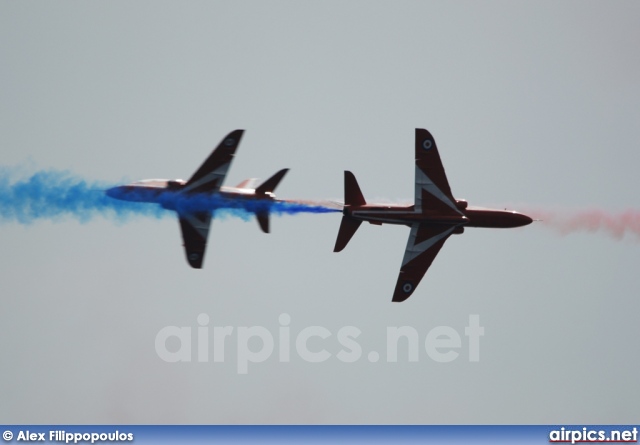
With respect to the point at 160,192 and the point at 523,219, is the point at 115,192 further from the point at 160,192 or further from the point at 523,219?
the point at 523,219

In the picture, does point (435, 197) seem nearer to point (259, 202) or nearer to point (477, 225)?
point (477, 225)

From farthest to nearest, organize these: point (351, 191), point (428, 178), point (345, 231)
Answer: point (428, 178)
point (345, 231)
point (351, 191)

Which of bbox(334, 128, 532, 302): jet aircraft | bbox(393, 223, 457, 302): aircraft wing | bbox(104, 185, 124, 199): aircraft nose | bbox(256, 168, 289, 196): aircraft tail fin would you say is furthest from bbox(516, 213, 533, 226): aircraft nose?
bbox(104, 185, 124, 199): aircraft nose

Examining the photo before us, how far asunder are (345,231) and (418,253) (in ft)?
14.6

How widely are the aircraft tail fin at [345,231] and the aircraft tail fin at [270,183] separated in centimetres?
365

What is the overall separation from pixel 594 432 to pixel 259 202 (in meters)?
19.3

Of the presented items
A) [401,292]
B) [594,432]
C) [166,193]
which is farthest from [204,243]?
[594,432]

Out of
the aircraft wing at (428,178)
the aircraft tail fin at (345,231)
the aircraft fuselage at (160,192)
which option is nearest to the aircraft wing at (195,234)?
the aircraft fuselage at (160,192)

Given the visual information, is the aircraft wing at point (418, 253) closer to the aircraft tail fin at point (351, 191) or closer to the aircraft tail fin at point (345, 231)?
the aircraft tail fin at point (345, 231)

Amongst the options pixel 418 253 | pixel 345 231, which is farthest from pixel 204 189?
pixel 418 253

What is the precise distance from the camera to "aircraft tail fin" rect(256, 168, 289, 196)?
8125cm

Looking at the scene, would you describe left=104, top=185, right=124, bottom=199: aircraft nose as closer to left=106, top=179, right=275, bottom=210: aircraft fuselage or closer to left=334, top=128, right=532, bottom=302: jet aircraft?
left=106, top=179, right=275, bottom=210: aircraft fuselage

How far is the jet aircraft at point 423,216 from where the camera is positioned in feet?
265

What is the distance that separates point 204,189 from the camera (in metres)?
80.9
